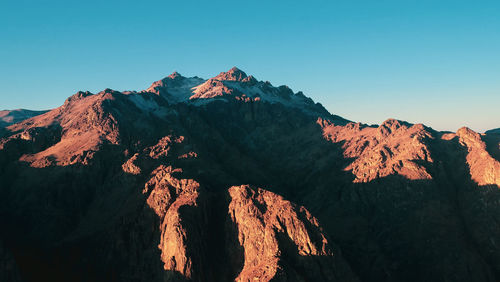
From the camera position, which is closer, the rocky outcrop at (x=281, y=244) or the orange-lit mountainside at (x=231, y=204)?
the rocky outcrop at (x=281, y=244)

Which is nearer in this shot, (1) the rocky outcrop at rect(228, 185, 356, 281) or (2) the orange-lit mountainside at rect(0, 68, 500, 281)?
(1) the rocky outcrop at rect(228, 185, 356, 281)

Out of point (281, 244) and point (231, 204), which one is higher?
point (231, 204)

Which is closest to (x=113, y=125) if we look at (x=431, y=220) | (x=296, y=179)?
(x=296, y=179)

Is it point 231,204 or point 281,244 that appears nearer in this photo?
point 281,244

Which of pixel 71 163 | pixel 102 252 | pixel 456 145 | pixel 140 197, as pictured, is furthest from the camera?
pixel 456 145

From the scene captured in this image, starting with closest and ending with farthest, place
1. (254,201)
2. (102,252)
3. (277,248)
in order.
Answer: (277,248) → (254,201) → (102,252)

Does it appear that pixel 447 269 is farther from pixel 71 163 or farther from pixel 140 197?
pixel 71 163

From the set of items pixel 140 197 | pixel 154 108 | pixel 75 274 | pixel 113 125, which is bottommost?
pixel 75 274

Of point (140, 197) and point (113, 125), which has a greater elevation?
point (113, 125)
